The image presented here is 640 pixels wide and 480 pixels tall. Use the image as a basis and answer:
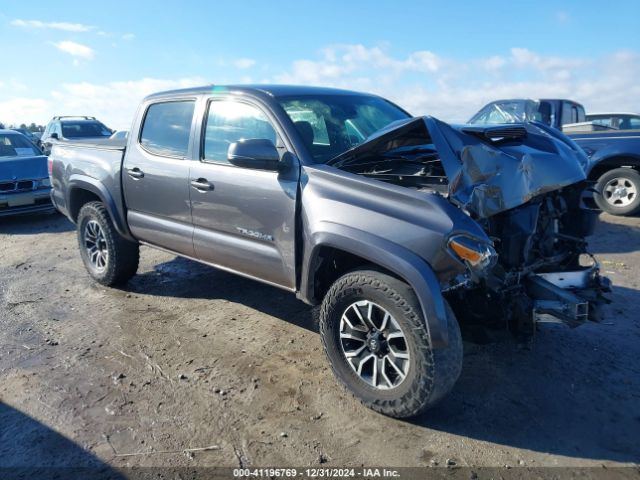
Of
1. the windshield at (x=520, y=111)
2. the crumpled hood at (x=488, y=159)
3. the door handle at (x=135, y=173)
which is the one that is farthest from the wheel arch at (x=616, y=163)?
the door handle at (x=135, y=173)

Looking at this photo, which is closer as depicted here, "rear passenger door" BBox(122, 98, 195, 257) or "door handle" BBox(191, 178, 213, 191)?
"door handle" BBox(191, 178, 213, 191)

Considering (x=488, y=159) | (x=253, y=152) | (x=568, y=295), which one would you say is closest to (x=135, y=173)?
(x=253, y=152)

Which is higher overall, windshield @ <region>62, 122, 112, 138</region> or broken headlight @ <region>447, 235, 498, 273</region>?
windshield @ <region>62, 122, 112, 138</region>

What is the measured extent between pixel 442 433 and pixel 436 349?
51cm

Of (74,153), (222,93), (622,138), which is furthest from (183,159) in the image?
(622,138)

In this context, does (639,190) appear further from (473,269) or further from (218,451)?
(218,451)

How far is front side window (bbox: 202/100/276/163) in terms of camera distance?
145 inches

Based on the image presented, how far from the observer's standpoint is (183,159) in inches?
164

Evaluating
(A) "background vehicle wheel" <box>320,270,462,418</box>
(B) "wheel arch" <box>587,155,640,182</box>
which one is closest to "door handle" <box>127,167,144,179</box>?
(A) "background vehicle wheel" <box>320,270,462,418</box>

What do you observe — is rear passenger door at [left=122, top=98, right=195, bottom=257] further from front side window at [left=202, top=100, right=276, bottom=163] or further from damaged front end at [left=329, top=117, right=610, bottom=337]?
damaged front end at [left=329, top=117, right=610, bottom=337]

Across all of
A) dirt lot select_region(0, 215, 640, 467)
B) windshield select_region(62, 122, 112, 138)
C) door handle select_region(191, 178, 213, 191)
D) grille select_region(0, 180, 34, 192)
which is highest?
windshield select_region(62, 122, 112, 138)

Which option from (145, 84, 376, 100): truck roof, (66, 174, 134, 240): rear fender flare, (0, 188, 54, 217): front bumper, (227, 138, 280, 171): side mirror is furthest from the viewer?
(0, 188, 54, 217): front bumper

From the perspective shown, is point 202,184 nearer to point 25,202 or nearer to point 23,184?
point 25,202

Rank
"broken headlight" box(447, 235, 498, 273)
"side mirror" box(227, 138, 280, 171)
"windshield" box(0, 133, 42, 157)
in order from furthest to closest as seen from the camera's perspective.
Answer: "windshield" box(0, 133, 42, 157) → "side mirror" box(227, 138, 280, 171) → "broken headlight" box(447, 235, 498, 273)
